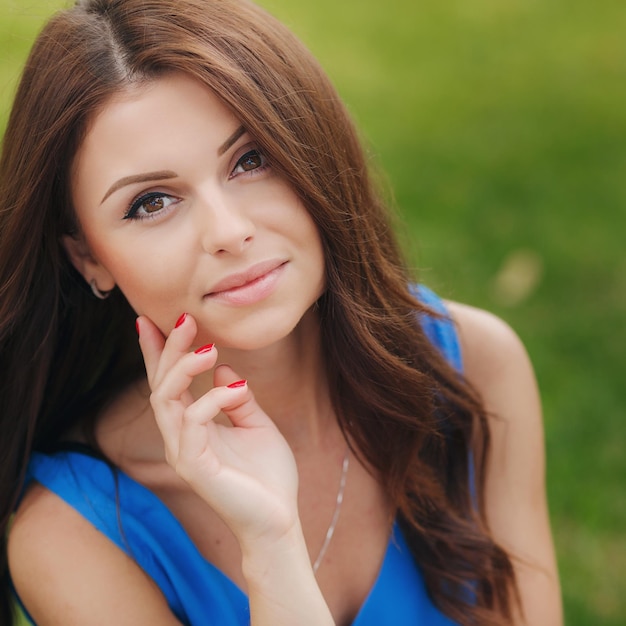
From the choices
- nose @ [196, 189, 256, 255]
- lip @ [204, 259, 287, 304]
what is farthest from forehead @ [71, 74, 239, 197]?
lip @ [204, 259, 287, 304]

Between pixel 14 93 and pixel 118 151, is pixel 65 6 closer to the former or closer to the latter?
pixel 14 93

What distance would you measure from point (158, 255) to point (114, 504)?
74cm

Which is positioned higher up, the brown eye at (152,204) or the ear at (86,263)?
the brown eye at (152,204)

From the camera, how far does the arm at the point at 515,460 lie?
274cm

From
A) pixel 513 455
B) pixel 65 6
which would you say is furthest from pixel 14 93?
pixel 513 455

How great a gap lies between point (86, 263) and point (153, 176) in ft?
1.46

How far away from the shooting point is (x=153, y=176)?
2.05 meters

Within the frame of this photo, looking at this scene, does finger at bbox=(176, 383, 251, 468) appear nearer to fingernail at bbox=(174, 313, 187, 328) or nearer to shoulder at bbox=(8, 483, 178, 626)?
fingernail at bbox=(174, 313, 187, 328)

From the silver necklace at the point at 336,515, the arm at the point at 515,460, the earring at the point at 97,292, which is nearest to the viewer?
the earring at the point at 97,292

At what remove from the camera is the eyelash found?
2098 mm

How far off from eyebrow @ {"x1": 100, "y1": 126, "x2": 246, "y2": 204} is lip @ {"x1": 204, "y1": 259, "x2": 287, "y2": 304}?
26cm

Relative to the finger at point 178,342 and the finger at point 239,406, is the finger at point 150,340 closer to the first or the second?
the finger at point 178,342

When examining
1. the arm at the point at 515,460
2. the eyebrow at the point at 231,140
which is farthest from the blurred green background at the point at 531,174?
the eyebrow at the point at 231,140

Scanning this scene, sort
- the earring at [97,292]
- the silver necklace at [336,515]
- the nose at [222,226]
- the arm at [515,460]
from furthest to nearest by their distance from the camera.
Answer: the arm at [515,460] < the silver necklace at [336,515] < the earring at [97,292] < the nose at [222,226]
